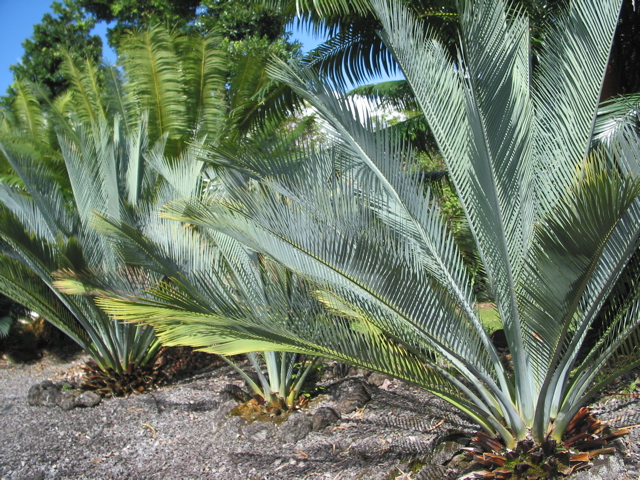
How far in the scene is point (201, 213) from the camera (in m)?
A: 2.84

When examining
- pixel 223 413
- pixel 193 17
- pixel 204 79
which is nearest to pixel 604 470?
pixel 223 413

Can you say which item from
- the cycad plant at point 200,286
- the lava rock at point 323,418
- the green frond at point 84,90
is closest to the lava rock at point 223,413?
the cycad plant at point 200,286

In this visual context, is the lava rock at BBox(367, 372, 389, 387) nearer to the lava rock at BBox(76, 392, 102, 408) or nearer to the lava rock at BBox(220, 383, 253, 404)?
the lava rock at BBox(220, 383, 253, 404)

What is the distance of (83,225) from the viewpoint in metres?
5.59

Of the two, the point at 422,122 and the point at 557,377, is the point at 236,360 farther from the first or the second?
the point at 557,377

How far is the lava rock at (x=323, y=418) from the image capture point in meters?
4.14

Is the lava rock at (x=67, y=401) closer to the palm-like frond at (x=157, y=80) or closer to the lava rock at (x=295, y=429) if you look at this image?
the lava rock at (x=295, y=429)

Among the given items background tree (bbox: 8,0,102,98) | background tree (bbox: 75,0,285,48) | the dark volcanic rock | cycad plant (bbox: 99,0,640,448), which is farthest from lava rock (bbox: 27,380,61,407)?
background tree (bbox: 8,0,102,98)

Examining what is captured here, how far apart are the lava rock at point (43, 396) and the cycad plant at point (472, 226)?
320cm

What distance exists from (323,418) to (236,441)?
68 cm

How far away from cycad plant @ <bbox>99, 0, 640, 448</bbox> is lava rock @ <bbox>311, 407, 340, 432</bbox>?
Answer: 1257 mm

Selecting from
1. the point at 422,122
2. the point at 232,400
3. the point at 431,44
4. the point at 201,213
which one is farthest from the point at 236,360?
the point at 431,44

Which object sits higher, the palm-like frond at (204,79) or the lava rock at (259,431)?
the palm-like frond at (204,79)

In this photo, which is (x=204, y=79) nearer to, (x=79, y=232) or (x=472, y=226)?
(x=79, y=232)
